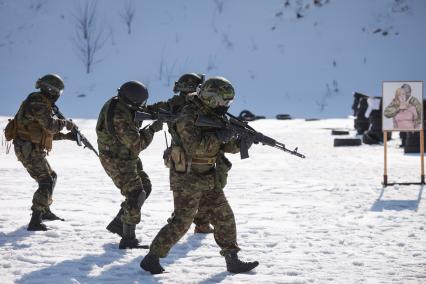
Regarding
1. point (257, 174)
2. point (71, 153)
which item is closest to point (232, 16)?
point (71, 153)

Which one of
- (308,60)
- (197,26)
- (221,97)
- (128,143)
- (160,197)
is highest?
(197,26)

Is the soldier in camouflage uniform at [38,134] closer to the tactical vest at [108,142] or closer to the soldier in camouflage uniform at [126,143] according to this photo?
the tactical vest at [108,142]

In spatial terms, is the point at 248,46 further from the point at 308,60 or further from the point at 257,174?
the point at 257,174

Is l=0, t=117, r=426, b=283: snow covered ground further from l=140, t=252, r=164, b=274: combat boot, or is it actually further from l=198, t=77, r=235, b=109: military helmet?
l=198, t=77, r=235, b=109: military helmet

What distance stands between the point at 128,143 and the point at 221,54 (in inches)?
1562

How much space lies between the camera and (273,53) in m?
44.8

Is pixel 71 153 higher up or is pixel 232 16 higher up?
pixel 232 16

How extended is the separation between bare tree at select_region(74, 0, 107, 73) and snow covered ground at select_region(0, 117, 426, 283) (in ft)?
109

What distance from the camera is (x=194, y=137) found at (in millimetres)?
4887

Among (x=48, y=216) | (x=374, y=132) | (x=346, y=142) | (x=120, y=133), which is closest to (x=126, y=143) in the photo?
(x=120, y=133)

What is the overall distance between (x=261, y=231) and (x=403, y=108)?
489cm

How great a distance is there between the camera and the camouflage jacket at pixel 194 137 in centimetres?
489

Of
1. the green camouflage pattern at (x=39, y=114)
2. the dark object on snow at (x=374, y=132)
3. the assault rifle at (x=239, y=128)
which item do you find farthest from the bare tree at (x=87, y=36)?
the assault rifle at (x=239, y=128)

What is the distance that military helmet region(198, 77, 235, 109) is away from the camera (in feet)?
16.5
